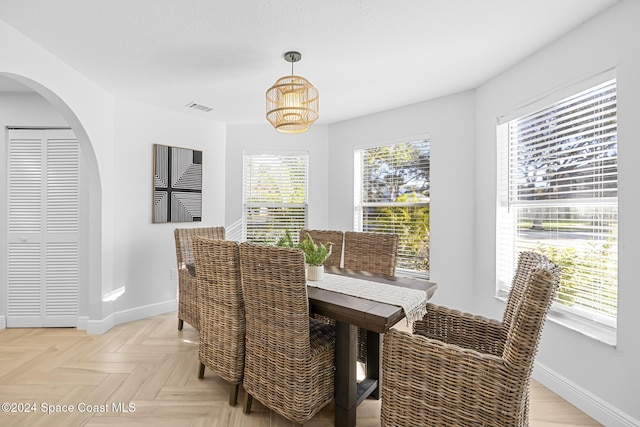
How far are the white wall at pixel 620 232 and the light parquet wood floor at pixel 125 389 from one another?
0.18 m

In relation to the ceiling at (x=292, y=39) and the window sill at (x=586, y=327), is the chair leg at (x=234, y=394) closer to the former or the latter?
the window sill at (x=586, y=327)

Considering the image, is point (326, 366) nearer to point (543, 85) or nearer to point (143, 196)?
point (543, 85)

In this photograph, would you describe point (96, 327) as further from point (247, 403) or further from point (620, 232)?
point (620, 232)

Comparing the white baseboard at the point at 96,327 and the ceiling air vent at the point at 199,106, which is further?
the ceiling air vent at the point at 199,106

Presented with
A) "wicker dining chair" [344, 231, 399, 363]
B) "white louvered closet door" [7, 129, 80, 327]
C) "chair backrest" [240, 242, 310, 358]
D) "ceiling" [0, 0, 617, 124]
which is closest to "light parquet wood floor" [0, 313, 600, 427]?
"white louvered closet door" [7, 129, 80, 327]

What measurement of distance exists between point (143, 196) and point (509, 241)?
3819 mm

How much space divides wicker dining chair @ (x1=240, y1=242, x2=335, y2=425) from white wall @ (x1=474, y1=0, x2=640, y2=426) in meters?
1.63

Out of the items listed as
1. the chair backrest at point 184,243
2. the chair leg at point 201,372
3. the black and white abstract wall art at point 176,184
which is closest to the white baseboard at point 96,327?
the chair backrest at point 184,243

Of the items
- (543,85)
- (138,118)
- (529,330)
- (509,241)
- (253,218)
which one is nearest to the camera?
(529,330)

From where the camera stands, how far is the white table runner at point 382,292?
1770mm

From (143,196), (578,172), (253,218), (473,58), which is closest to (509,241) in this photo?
(578,172)

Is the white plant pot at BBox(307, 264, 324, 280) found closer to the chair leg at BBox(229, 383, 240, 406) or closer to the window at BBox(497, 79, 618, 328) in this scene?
the chair leg at BBox(229, 383, 240, 406)

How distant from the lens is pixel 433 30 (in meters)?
2.13

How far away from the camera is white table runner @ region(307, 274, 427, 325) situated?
1770mm
